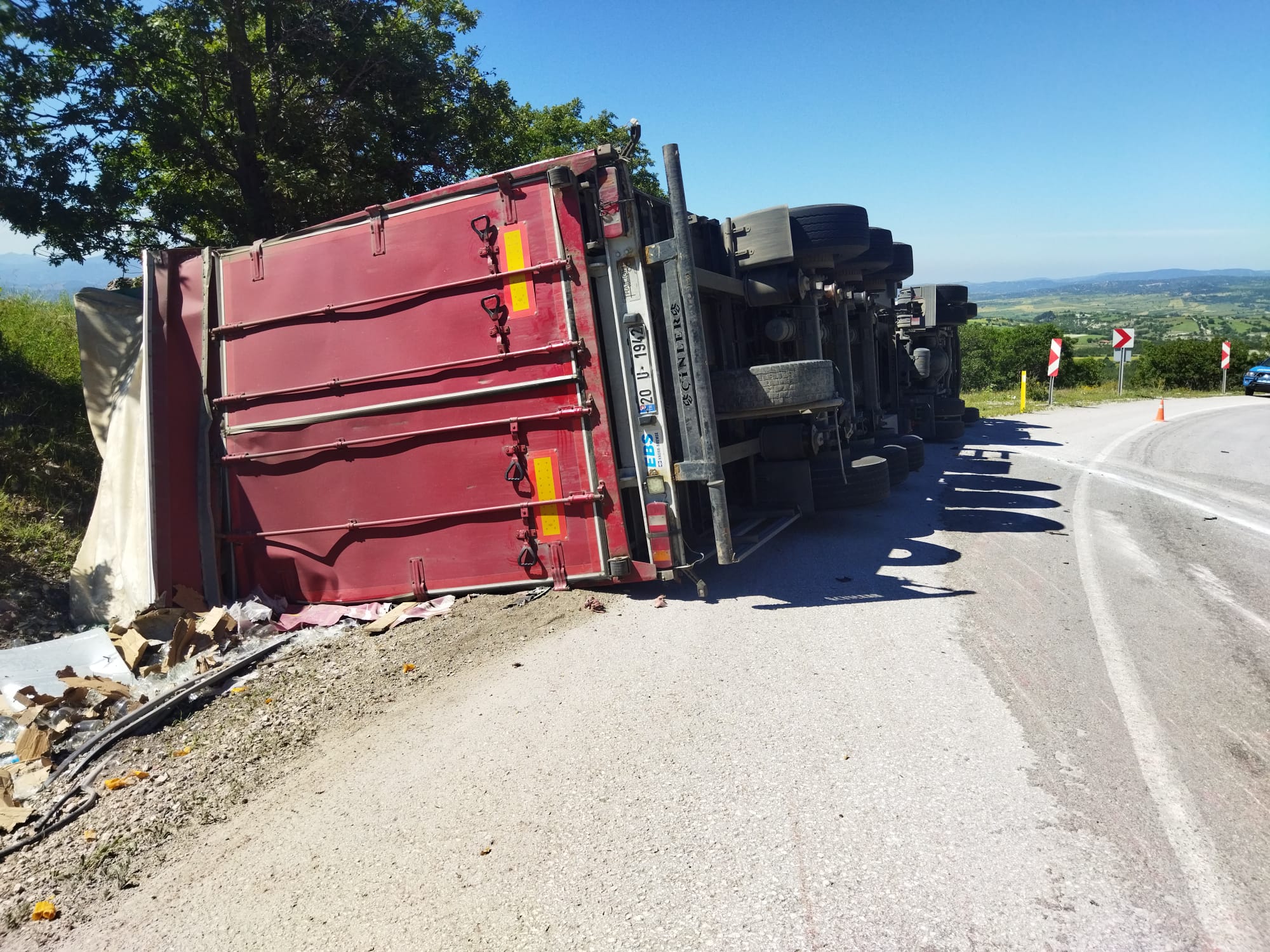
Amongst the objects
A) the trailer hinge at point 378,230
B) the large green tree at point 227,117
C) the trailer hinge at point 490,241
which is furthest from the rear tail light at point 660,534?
the large green tree at point 227,117

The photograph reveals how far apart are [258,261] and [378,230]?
1.23m

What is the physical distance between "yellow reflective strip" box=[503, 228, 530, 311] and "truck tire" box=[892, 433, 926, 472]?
21.9 feet

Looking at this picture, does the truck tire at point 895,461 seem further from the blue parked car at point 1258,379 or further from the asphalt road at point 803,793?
the blue parked car at point 1258,379

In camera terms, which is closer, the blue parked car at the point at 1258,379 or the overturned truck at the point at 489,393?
the overturned truck at the point at 489,393

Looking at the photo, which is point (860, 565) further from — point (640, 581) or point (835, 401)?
point (640, 581)

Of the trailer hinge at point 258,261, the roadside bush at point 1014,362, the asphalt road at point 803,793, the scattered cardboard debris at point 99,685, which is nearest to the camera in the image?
the asphalt road at point 803,793

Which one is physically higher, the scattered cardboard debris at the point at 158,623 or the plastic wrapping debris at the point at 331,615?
the scattered cardboard debris at the point at 158,623

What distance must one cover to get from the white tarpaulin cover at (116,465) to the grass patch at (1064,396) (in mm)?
19836

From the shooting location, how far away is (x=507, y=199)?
19.6ft

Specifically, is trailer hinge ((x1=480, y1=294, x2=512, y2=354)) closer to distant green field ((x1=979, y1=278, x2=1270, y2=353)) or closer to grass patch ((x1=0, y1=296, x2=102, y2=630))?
grass patch ((x1=0, y1=296, x2=102, y2=630))

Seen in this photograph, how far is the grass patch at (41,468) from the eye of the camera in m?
6.84

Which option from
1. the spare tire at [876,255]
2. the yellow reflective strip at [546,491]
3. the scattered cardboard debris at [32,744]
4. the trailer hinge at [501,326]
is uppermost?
the spare tire at [876,255]

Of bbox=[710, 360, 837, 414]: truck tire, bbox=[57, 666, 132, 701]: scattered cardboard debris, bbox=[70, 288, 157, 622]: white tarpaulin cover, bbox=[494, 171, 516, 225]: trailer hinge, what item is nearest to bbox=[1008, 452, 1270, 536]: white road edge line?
bbox=[710, 360, 837, 414]: truck tire

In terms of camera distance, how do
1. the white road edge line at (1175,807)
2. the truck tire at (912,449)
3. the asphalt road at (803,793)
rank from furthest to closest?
the truck tire at (912,449)
the asphalt road at (803,793)
the white road edge line at (1175,807)
